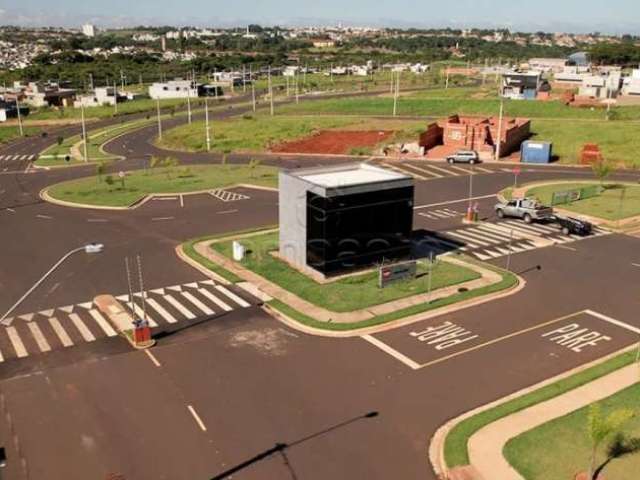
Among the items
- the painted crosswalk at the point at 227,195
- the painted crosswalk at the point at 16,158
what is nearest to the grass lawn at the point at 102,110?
the painted crosswalk at the point at 16,158

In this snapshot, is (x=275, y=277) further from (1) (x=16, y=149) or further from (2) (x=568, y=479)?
(1) (x=16, y=149)

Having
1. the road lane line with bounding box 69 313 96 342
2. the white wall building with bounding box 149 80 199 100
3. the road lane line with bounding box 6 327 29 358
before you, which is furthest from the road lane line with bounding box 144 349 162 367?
the white wall building with bounding box 149 80 199 100

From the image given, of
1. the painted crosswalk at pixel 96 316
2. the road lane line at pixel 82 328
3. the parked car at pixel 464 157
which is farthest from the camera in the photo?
the parked car at pixel 464 157

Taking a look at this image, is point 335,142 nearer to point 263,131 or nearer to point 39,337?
point 263,131

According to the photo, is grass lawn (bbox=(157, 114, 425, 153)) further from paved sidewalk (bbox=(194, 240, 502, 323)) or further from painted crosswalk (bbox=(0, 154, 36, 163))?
paved sidewalk (bbox=(194, 240, 502, 323))

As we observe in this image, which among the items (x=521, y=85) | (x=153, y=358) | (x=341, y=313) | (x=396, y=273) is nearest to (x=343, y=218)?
(x=396, y=273)

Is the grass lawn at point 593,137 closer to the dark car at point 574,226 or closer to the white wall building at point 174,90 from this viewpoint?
the dark car at point 574,226
